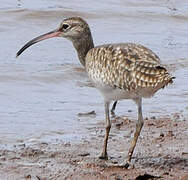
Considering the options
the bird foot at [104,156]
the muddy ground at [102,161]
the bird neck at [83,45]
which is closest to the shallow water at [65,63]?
the muddy ground at [102,161]

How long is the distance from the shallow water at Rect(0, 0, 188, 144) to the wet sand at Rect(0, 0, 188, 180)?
13 mm

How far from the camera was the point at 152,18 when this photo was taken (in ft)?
54.4

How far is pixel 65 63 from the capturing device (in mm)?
13203

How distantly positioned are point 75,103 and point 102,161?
2542mm

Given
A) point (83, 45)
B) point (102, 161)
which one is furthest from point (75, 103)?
point (102, 161)

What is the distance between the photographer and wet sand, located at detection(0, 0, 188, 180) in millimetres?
8164

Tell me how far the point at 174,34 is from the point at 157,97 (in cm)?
438

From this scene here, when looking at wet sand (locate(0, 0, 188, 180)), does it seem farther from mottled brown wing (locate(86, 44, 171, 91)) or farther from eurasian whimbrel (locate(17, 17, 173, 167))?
mottled brown wing (locate(86, 44, 171, 91))

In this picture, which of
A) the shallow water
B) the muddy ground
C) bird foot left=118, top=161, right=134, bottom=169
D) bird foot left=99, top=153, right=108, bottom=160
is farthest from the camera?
the shallow water

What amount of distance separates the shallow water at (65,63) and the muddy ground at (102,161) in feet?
1.21

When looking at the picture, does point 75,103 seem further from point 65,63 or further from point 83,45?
point 65,63

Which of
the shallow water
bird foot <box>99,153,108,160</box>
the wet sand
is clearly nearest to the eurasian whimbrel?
bird foot <box>99,153,108,160</box>

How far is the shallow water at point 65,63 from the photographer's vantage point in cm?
990

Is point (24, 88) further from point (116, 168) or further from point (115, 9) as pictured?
point (115, 9)
